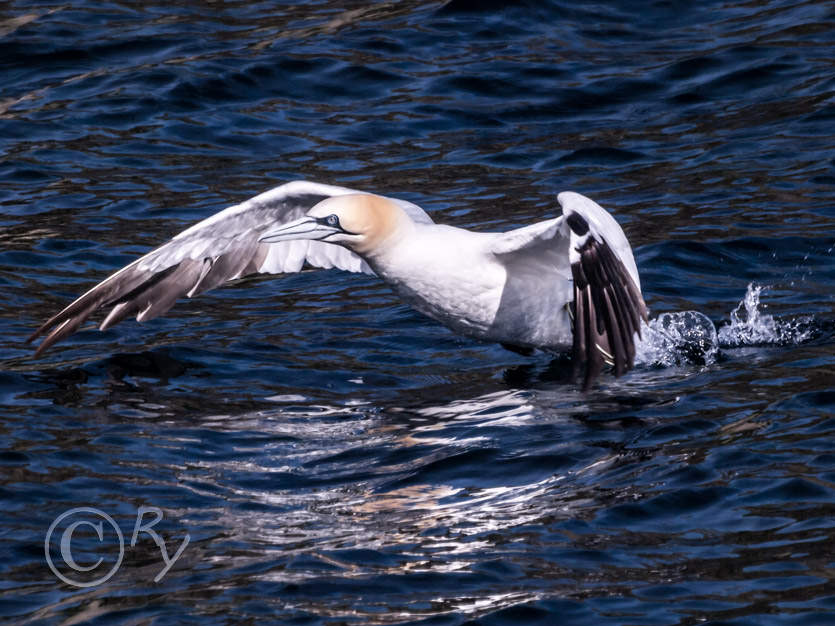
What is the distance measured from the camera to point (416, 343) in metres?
9.52

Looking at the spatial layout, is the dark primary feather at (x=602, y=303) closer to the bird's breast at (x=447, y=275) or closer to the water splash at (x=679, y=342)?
the bird's breast at (x=447, y=275)

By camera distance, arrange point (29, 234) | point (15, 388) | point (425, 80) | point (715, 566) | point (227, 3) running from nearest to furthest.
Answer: point (715, 566)
point (15, 388)
point (29, 234)
point (425, 80)
point (227, 3)

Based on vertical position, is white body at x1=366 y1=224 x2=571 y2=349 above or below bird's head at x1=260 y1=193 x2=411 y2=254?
below

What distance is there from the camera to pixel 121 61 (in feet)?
49.6

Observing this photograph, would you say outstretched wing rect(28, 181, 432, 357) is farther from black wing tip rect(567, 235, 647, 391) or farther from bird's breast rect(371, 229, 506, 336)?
black wing tip rect(567, 235, 647, 391)

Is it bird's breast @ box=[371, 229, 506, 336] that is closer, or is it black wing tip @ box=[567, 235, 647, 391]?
black wing tip @ box=[567, 235, 647, 391]

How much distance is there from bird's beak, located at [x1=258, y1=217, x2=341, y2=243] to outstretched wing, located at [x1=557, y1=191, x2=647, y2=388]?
5.36 ft

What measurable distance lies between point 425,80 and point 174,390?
6.85 metres

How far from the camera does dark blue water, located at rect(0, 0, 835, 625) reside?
226 inches

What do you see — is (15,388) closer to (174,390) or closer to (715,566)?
(174,390)

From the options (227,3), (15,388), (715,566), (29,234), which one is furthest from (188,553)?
(227,3)

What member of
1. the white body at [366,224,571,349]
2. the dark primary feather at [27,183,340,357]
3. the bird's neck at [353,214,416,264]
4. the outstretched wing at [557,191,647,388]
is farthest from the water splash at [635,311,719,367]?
the dark primary feather at [27,183,340,357]

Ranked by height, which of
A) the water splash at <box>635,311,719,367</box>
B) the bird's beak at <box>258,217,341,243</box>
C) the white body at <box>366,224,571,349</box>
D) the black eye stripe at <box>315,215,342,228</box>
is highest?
the black eye stripe at <box>315,215,342,228</box>

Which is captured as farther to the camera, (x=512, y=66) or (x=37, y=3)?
(x=37, y=3)
